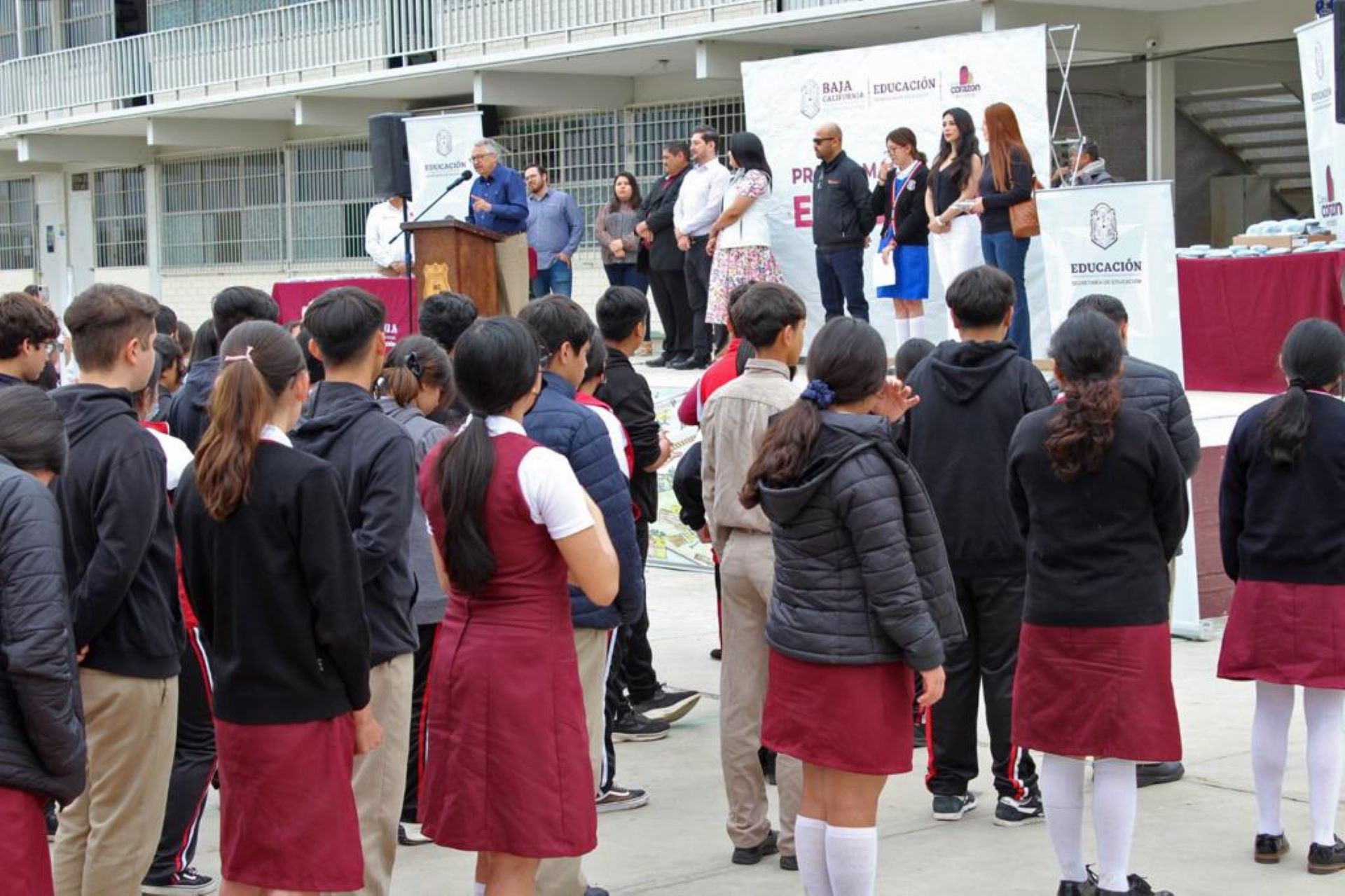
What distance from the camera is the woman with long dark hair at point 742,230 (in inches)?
502

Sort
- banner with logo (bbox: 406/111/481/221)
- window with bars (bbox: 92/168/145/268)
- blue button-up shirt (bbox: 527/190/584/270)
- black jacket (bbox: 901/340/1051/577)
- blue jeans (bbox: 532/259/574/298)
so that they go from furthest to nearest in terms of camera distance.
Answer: window with bars (bbox: 92/168/145/268), banner with logo (bbox: 406/111/481/221), blue jeans (bbox: 532/259/574/298), blue button-up shirt (bbox: 527/190/584/270), black jacket (bbox: 901/340/1051/577)

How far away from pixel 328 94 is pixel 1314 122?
45.6 feet

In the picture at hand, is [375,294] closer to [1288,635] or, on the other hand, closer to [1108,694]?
[1288,635]

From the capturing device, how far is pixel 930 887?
17.0ft

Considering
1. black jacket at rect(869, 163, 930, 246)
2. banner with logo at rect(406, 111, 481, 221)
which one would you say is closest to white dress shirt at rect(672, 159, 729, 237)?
Answer: black jacket at rect(869, 163, 930, 246)

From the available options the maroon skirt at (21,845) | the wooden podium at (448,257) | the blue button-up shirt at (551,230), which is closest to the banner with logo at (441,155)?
the blue button-up shirt at (551,230)

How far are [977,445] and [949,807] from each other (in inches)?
48.7

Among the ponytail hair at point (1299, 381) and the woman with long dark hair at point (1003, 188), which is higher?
the woman with long dark hair at point (1003, 188)

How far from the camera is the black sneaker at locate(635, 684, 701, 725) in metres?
7.16

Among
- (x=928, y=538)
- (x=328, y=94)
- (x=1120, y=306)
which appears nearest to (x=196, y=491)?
(x=928, y=538)

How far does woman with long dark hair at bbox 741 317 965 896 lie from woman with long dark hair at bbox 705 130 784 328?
27.7 ft

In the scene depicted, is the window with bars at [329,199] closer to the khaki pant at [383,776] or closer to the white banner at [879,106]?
the white banner at [879,106]

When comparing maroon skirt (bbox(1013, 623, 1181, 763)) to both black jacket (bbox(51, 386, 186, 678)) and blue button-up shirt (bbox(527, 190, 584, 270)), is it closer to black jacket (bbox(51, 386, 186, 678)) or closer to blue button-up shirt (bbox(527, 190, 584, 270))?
black jacket (bbox(51, 386, 186, 678))

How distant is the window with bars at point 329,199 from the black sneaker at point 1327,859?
20.2 meters
